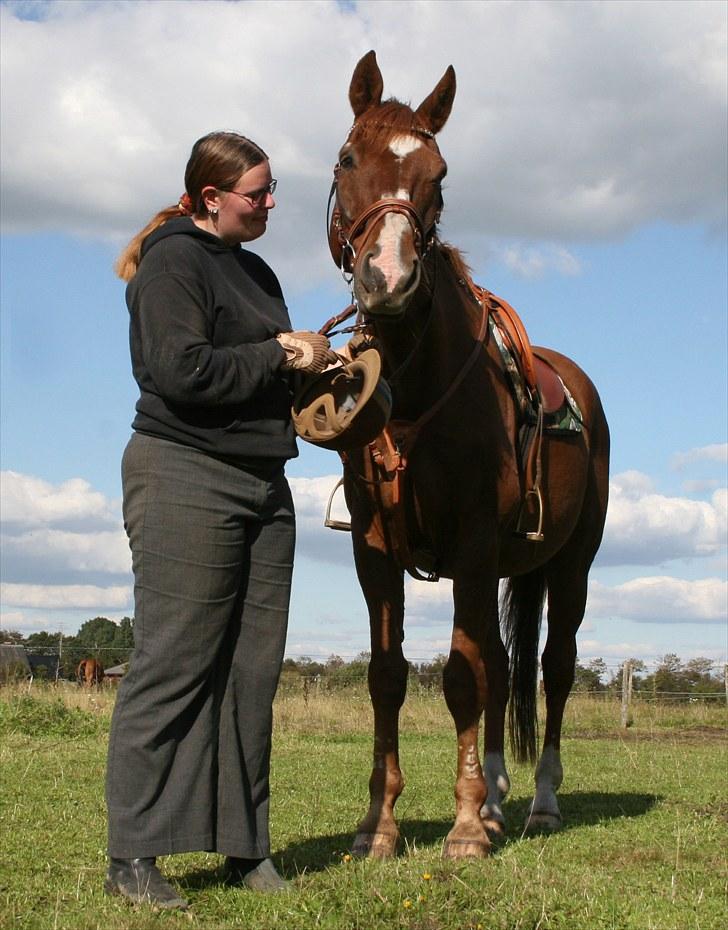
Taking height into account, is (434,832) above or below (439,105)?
below

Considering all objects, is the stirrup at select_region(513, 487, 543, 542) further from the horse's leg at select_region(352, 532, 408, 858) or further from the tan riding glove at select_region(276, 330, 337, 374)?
the tan riding glove at select_region(276, 330, 337, 374)

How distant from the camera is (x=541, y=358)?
7371mm

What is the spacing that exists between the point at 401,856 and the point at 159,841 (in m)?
1.50

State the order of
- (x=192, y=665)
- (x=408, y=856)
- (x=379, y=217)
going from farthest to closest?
(x=408, y=856) → (x=379, y=217) → (x=192, y=665)

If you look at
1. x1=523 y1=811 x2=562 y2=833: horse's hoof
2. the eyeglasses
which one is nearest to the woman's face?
the eyeglasses

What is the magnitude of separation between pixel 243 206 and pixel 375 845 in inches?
105

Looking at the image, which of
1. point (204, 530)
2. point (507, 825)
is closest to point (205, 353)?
point (204, 530)

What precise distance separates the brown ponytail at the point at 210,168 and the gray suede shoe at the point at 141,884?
193cm

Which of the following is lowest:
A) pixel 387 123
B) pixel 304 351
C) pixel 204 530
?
pixel 204 530

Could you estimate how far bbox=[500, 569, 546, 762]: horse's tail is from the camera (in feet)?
25.3

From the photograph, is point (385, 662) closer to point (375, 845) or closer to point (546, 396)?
point (375, 845)

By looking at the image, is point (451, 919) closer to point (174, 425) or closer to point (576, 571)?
point (174, 425)

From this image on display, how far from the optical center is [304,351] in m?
4.03

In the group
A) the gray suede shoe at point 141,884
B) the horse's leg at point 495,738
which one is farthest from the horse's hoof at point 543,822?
the gray suede shoe at point 141,884
